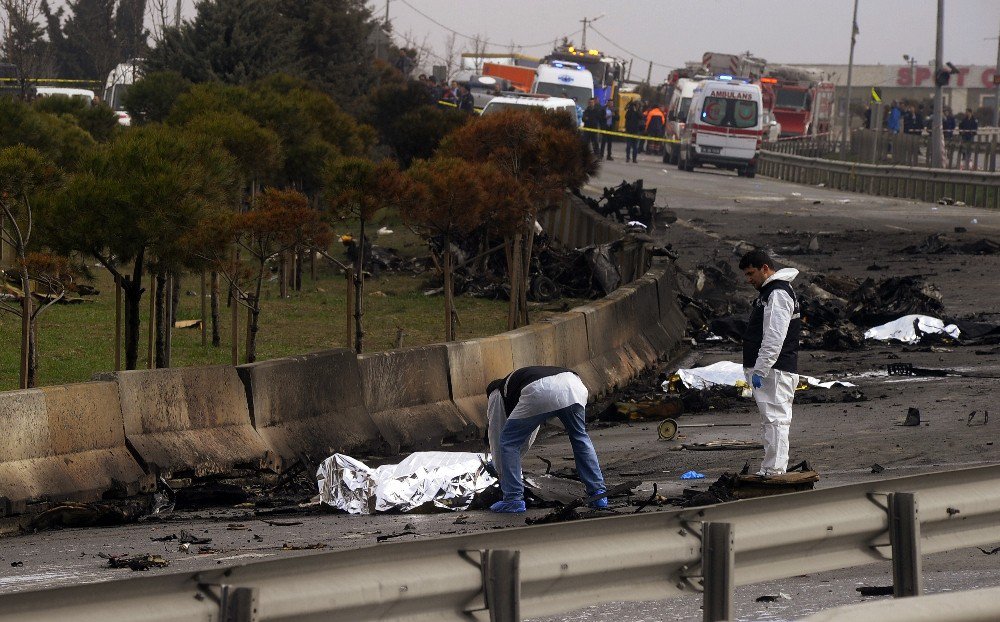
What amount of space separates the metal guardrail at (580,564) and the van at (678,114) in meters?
55.8

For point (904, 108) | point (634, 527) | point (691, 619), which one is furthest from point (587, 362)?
point (904, 108)

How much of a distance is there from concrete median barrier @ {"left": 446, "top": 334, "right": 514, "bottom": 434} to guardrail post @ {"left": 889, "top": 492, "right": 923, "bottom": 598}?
7.91 meters

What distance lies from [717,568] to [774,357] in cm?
483

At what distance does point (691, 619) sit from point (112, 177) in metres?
9.40

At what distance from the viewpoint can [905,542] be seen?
260 inches

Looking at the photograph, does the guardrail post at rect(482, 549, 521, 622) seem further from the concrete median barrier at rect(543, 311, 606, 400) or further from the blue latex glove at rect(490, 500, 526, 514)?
the concrete median barrier at rect(543, 311, 606, 400)

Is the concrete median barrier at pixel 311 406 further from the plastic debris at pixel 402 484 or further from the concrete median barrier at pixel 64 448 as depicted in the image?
the concrete median barrier at pixel 64 448

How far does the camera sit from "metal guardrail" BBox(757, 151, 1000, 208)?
4247 cm

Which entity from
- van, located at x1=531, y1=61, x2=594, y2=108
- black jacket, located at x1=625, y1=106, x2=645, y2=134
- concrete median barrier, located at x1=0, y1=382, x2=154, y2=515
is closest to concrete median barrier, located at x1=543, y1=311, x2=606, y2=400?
concrete median barrier, located at x1=0, y1=382, x2=154, y2=515

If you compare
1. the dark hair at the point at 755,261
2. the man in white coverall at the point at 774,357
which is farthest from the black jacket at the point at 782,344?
the dark hair at the point at 755,261

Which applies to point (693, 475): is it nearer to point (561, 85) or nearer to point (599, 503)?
point (599, 503)

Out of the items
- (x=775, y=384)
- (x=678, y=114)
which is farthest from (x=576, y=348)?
(x=678, y=114)

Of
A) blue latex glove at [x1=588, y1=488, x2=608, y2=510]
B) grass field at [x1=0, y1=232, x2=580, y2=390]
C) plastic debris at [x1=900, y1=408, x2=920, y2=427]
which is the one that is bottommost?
grass field at [x1=0, y1=232, x2=580, y2=390]

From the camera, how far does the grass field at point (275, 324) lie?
19.0m
